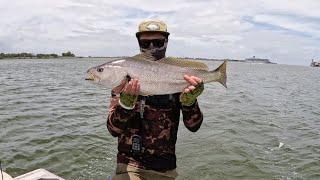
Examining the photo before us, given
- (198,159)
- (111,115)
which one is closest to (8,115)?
(198,159)

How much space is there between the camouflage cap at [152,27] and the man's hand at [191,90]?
80cm

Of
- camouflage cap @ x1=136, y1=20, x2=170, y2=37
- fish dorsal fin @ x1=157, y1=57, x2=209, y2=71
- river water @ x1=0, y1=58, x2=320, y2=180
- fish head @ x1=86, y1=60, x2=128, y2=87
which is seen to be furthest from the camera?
river water @ x1=0, y1=58, x2=320, y2=180

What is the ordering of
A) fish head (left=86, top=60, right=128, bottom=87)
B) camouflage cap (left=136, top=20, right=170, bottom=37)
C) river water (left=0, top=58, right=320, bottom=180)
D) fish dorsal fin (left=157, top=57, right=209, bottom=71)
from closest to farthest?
fish head (left=86, top=60, right=128, bottom=87), fish dorsal fin (left=157, top=57, right=209, bottom=71), camouflage cap (left=136, top=20, right=170, bottom=37), river water (left=0, top=58, right=320, bottom=180)

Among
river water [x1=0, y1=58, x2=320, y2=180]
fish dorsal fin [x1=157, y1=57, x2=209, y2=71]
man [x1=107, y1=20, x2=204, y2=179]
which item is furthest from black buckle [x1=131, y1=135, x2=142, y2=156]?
river water [x1=0, y1=58, x2=320, y2=180]

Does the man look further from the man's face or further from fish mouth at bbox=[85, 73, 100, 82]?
Answer: fish mouth at bbox=[85, 73, 100, 82]

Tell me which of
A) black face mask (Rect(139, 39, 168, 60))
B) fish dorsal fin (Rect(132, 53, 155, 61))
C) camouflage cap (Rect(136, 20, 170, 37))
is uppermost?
camouflage cap (Rect(136, 20, 170, 37))


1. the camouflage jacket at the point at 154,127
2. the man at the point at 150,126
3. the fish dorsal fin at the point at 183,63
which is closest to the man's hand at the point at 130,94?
the man at the point at 150,126

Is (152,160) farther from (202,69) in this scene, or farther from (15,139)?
(15,139)

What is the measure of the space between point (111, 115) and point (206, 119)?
12.5 metres

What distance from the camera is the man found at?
18.8 feet

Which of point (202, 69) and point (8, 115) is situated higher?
point (202, 69)

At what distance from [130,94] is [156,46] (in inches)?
35.2

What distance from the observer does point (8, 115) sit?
17.6 metres

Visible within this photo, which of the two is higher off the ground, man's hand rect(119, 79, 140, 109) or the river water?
man's hand rect(119, 79, 140, 109)
